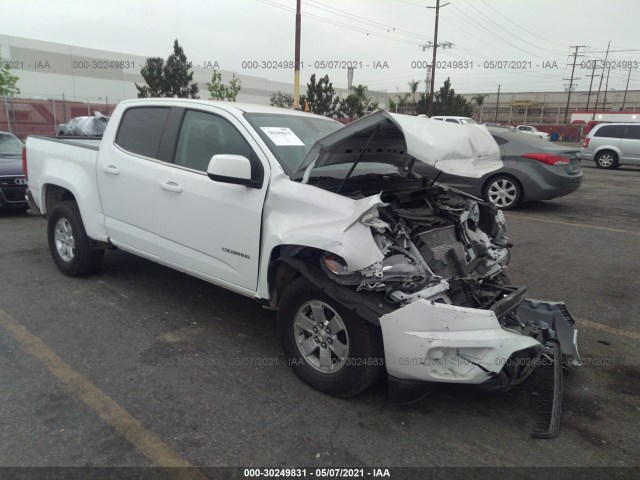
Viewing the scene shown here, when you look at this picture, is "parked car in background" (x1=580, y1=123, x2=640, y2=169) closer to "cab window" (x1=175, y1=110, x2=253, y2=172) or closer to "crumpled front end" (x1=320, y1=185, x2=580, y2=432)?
"crumpled front end" (x1=320, y1=185, x2=580, y2=432)

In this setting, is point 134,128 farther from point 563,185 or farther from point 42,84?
point 42,84

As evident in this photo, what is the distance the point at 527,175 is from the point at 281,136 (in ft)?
22.3

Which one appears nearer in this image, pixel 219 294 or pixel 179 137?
pixel 179 137

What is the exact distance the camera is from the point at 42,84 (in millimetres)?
36000

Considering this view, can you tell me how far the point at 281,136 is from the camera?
12.0 ft

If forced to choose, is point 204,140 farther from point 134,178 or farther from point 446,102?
point 446,102

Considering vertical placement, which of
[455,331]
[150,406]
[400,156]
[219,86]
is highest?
[219,86]

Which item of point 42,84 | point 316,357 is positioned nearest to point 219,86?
point 42,84

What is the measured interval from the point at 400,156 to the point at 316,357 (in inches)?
69.2

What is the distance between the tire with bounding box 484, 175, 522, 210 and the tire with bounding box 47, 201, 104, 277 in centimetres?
726

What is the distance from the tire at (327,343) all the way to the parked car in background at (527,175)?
6.13 metres

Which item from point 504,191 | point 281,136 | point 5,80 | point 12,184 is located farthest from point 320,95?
point 281,136

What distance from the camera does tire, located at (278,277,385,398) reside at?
279cm

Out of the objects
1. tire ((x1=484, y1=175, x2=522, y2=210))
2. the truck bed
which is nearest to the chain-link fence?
the truck bed
